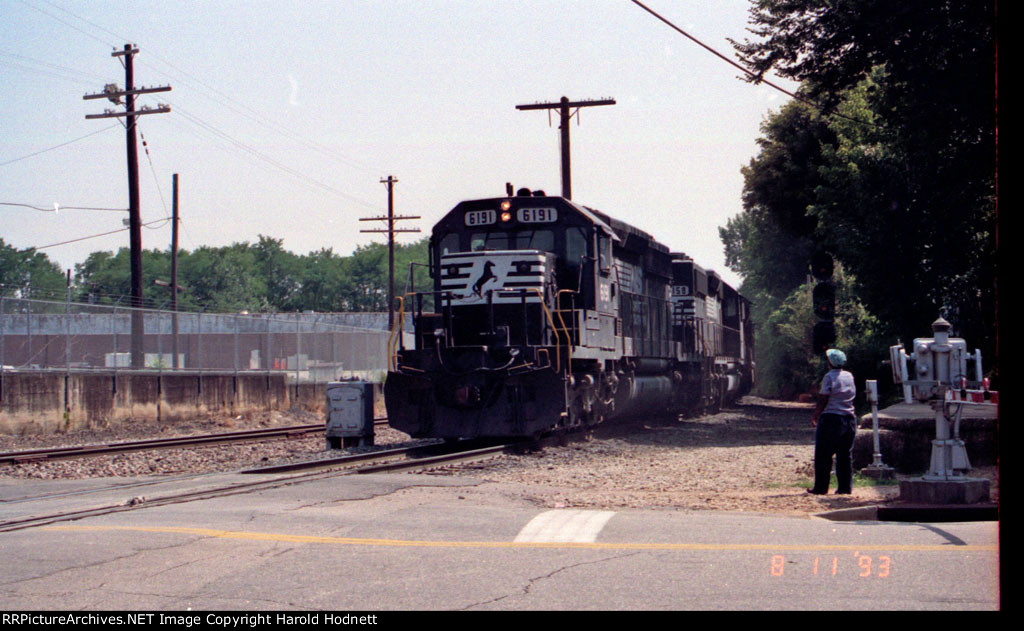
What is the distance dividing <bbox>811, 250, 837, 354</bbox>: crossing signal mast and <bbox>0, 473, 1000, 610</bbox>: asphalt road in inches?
144

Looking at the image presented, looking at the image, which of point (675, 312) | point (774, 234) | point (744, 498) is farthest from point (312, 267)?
point (744, 498)

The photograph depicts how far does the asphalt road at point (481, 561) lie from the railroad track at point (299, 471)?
427mm

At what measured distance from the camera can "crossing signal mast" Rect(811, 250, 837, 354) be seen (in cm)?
1156

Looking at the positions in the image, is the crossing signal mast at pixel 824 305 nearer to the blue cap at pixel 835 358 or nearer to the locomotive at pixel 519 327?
the blue cap at pixel 835 358

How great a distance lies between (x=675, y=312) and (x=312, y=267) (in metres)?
111

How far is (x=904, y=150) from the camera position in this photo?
2048 centimetres

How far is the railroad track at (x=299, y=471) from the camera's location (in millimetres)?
8930

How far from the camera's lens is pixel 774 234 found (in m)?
46.8

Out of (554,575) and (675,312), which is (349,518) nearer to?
(554,575)

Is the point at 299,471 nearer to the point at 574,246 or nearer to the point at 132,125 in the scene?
the point at 574,246

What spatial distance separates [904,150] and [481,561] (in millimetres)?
17221

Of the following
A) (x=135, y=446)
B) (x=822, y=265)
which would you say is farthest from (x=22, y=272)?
(x=822, y=265)
